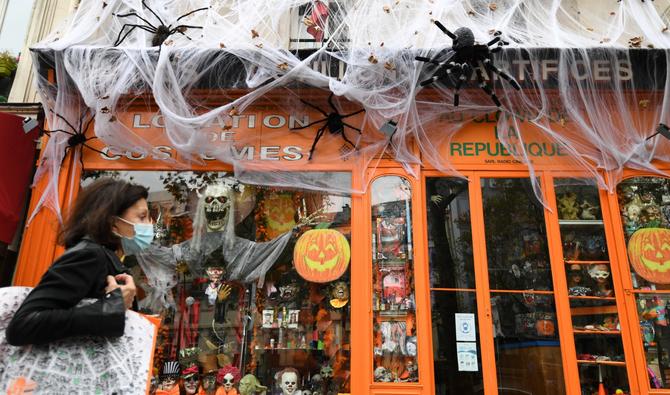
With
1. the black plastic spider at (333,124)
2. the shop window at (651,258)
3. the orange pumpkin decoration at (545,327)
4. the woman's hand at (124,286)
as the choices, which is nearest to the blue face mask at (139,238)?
the woman's hand at (124,286)

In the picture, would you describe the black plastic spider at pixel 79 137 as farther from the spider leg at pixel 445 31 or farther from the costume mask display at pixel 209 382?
the spider leg at pixel 445 31

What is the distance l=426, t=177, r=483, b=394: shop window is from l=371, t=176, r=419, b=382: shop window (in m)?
A: 0.24

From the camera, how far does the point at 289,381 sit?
15.5ft

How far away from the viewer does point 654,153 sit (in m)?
5.14

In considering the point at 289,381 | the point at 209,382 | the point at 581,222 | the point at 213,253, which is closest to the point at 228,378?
the point at 209,382

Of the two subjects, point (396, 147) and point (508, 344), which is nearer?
point (508, 344)

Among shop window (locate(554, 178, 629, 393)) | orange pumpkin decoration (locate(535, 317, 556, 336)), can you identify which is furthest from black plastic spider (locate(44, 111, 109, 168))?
shop window (locate(554, 178, 629, 393))

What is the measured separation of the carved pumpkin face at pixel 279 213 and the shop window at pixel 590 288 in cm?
296

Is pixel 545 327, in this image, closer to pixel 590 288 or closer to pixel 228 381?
pixel 590 288

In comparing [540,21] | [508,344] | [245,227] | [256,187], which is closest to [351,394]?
[508,344]

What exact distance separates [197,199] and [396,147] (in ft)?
7.69

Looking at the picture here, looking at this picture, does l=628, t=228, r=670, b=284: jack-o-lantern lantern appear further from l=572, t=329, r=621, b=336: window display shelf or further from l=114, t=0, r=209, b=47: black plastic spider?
l=114, t=0, r=209, b=47: black plastic spider

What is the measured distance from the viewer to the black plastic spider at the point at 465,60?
14.6 ft

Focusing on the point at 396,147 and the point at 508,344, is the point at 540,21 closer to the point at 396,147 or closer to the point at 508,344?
the point at 396,147
